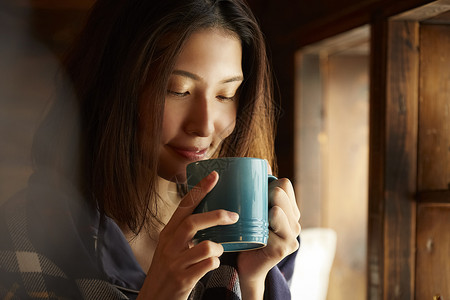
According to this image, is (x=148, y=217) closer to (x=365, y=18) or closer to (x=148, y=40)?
(x=148, y=40)

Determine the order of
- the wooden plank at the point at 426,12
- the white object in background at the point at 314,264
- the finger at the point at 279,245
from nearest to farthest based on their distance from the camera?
the finger at the point at 279,245
the wooden plank at the point at 426,12
the white object in background at the point at 314,264

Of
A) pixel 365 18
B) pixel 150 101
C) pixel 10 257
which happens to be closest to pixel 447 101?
pixel 365 18

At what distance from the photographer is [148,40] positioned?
0.83 meters

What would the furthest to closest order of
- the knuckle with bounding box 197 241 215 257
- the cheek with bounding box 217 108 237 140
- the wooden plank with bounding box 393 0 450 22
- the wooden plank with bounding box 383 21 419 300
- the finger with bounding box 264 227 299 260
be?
the wooden plank with bounding box 383 21 419 300, the wooden plank with bounding box 393 0 450 22, the cheek with bounding box 217 108 237 140, the finger with bounding box 264 227 299 260, the knuckle with bounding box 197 241 215 257

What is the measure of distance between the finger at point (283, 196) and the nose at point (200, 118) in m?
0.16

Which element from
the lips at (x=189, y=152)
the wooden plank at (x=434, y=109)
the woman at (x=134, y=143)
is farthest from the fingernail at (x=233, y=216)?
the wooden plank at (x=434, y=109)

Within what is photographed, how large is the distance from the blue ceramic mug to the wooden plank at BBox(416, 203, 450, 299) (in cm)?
55

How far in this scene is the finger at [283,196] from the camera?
734mm

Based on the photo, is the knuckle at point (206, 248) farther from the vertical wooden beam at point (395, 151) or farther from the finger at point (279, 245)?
the vertical wooden beam at point (395, 151)

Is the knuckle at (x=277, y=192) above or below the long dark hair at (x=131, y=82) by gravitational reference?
below

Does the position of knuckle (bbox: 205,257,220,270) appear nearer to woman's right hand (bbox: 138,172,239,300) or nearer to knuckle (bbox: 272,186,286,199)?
woman's right hand (bbox: 138,172,239,300)

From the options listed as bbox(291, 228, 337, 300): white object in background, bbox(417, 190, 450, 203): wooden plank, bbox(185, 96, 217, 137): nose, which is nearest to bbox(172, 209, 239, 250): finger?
bbox(185, 96, 217, 137): nose

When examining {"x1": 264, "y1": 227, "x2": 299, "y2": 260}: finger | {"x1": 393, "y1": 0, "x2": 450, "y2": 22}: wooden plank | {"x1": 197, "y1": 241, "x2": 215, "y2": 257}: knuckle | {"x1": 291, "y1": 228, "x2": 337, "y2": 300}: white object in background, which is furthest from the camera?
{"x1": 291, "y1": 228, "x2": 337, "y2": 300}: white object in background

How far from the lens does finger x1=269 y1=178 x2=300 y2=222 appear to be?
734mm
